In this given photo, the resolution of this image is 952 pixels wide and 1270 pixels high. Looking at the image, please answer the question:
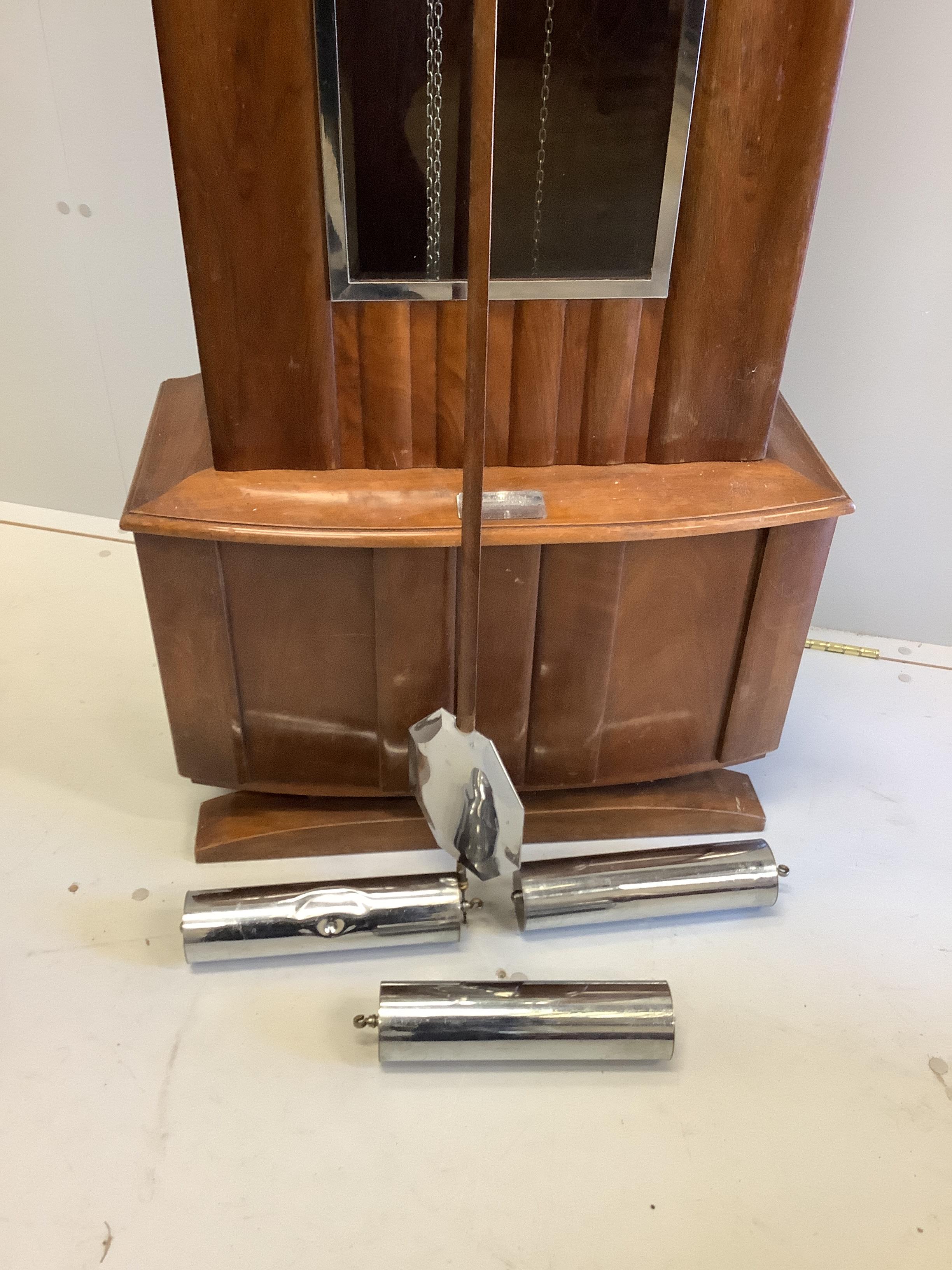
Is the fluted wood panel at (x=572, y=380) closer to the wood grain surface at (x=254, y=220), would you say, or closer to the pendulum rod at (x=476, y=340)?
the pendulum rod at (x=476, y=340)

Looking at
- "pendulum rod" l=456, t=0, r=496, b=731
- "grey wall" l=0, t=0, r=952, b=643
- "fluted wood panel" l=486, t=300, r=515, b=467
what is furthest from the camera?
"grey wall" l=0, t=0, r=952, b=643

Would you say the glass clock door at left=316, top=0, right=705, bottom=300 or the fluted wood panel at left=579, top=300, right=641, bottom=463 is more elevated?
the glass clock door at left=316, top=0, right=705, bottom=300

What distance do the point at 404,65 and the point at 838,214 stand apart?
637mm

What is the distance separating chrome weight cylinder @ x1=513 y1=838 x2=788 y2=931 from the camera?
1072 millimetres

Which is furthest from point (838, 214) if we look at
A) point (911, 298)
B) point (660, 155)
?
point (660, 155)

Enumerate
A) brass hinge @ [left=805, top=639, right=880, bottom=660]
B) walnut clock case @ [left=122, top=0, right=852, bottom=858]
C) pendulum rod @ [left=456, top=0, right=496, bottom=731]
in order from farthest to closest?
1. brass hinge @ [left=805, top=639, right=880, bottom=660]
2. walnut clock case @ [left=122, top=0, right=852, bottom=858]
3. pendulum rod @ [left=456, top=0, right=496, bottom=731]

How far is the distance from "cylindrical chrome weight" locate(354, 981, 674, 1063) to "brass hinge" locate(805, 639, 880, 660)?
0.71 m

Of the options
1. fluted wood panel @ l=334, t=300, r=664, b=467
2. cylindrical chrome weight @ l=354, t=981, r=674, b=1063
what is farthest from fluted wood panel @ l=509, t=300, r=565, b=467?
cylindrical chrome weight @ l=354, t=981, r=674, b=1063

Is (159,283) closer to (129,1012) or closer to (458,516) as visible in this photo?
(458,516)

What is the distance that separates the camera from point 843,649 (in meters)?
1.51

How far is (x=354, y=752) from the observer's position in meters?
1.13

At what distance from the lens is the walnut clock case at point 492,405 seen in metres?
0.85

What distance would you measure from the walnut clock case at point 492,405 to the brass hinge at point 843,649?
39 cm

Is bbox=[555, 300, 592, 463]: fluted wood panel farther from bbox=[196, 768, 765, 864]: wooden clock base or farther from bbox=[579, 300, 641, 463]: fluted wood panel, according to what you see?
bbox=[196, 768, 765, 864]: wooden clock base
